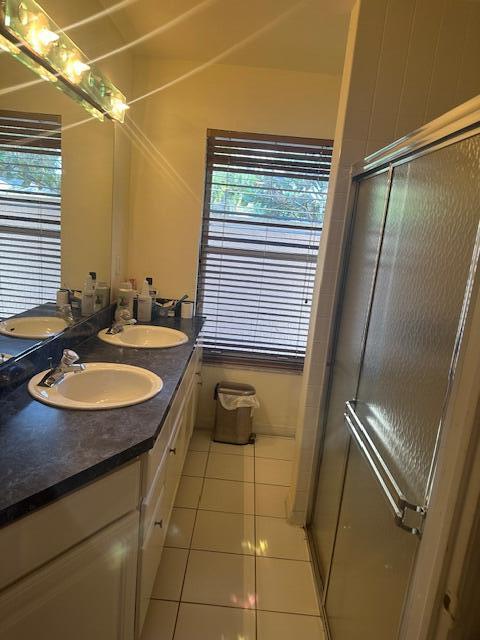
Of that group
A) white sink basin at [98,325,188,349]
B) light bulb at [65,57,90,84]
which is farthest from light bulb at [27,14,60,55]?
white sink basin at [98,325,188,349]

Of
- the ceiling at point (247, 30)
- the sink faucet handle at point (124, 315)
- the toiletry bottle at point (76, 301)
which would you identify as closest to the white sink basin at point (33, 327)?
the toiletry bottle at point (76, 301)

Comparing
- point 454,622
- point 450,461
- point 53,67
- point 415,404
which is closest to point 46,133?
point 53,67

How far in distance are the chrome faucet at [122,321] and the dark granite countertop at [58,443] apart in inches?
30.9

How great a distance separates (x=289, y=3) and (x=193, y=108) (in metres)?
0.93

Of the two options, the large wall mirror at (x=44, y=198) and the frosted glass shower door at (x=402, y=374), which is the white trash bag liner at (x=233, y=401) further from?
the frosted glass shower door at (x=402, y=374)

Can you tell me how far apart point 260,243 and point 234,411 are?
1.23 meters

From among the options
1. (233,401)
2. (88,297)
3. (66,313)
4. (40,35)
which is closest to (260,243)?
(233,401)

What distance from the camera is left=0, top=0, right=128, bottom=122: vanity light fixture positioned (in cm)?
123

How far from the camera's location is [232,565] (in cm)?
183

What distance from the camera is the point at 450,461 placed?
2.61ft

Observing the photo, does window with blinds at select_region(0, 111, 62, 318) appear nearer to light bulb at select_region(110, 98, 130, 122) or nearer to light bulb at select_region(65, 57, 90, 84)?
light bulb at select_region(65, 57, 90, 84)

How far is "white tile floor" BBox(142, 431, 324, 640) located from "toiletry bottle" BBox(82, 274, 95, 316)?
3.88 ft

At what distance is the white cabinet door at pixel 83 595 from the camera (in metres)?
0.89

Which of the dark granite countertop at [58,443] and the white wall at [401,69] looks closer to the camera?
the dark granite countertop at [58,443]
